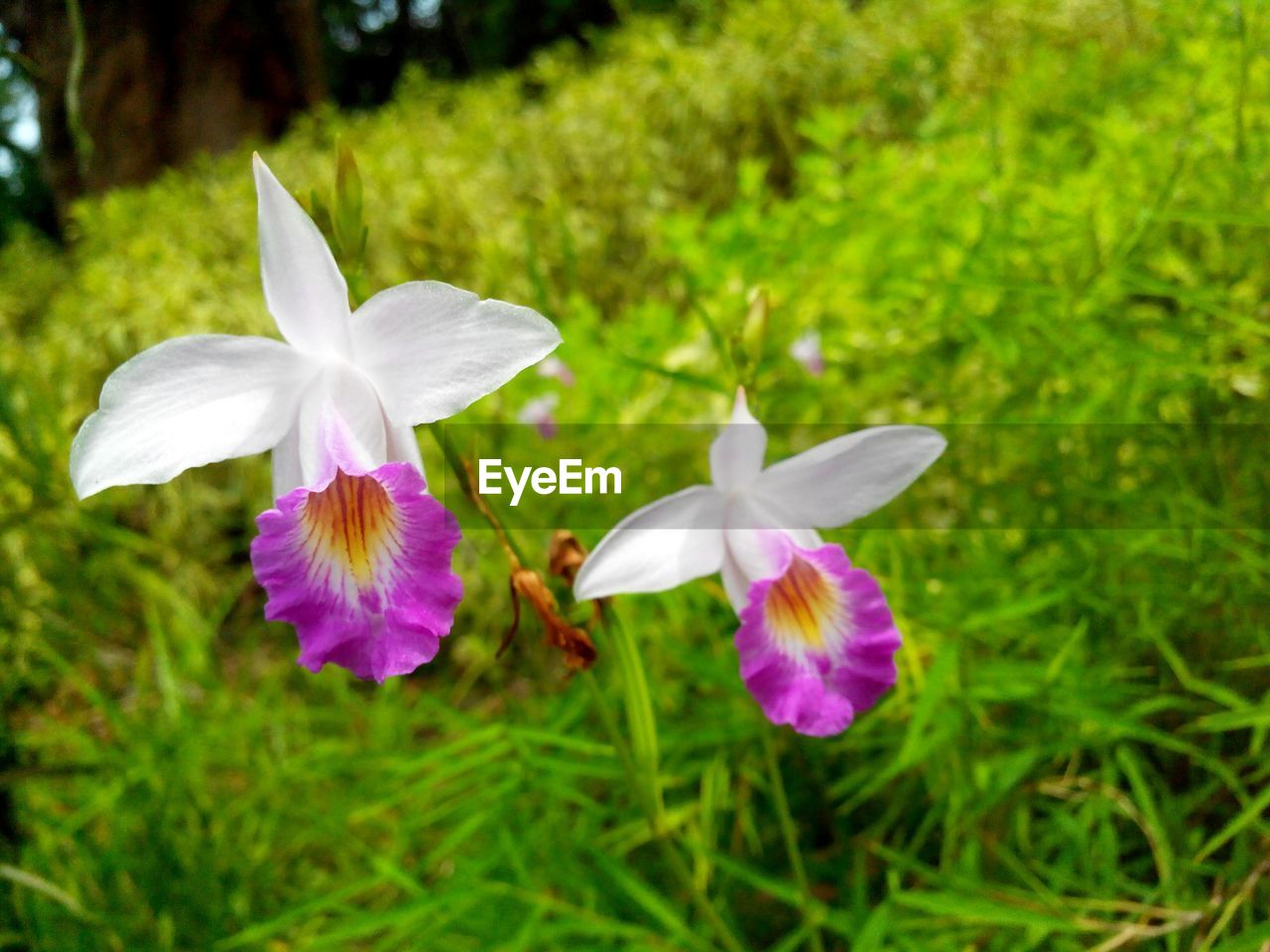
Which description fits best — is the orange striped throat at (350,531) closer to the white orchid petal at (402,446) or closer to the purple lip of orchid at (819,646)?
the white orchid petal at (402,446)

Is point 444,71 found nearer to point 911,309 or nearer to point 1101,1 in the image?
point 1101,1

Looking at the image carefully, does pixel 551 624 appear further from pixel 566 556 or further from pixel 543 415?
Result: pixel 543 415

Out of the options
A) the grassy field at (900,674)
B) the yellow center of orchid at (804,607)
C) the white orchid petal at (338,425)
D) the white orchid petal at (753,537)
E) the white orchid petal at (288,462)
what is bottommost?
the grassy field at (900,674)

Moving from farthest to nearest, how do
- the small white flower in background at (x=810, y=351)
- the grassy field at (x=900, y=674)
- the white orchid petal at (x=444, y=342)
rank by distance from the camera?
the small white flower in background at (x=810, y=351)
the grassy field at (x=900, y=674)
the white orchid petal at (x=444, y=342)

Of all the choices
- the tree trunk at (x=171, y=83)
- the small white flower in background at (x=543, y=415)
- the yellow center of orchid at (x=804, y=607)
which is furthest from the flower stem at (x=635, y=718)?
the tree trunk at (x=171, y=83)

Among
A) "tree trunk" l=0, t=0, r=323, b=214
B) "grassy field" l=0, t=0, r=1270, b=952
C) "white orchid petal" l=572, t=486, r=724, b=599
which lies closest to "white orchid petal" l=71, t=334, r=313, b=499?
"grassy field" l=0, t=0, r=1270, b=952

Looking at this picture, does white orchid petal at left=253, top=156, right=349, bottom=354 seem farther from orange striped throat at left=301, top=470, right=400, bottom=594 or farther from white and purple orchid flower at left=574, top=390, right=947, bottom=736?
white and purple orchid flower at left=574, top=390, right=947, bottom=736

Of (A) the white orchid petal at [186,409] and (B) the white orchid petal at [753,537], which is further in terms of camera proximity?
(B) the white orchid petal at [753,537]
